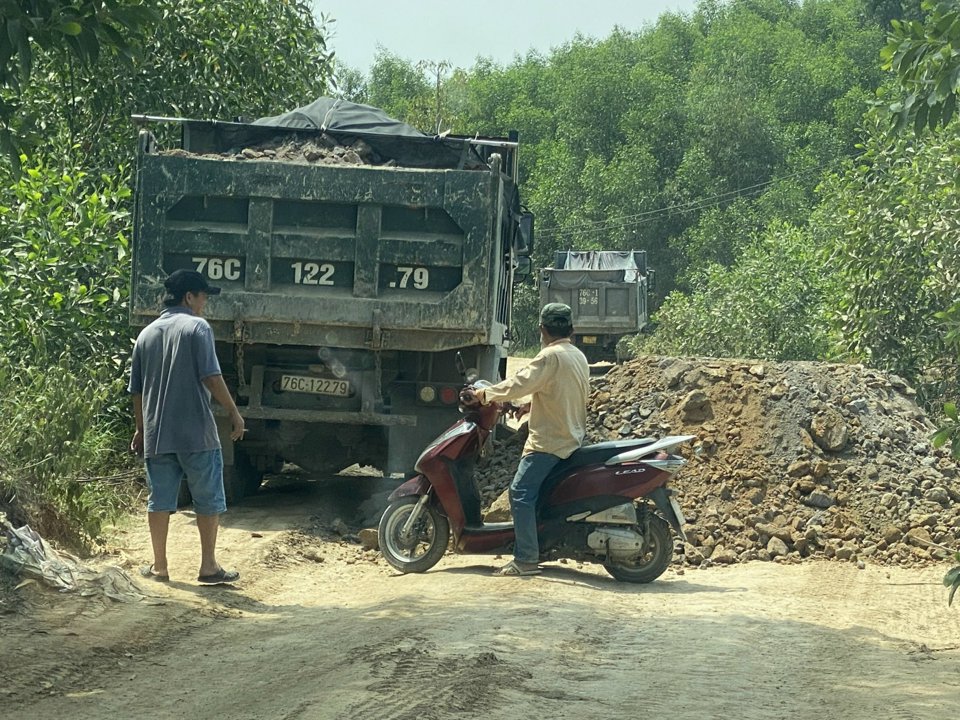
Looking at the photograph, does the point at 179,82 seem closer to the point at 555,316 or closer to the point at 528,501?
the point at 555,316

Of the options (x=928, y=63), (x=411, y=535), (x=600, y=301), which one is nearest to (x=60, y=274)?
(x=411, y=535)

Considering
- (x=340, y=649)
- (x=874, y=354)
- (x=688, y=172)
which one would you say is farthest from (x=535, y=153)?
(x=340, y=649)

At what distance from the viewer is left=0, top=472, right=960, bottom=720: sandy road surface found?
487 cm

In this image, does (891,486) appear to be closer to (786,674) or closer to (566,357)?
(566,357)

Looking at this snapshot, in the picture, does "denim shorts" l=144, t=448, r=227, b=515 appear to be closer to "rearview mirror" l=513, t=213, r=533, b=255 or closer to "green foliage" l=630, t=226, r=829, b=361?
"rearview mirror" l=513, t=213, r=533, b=255

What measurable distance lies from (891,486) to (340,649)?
16.2 feet

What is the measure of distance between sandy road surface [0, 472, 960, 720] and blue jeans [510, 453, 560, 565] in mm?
224

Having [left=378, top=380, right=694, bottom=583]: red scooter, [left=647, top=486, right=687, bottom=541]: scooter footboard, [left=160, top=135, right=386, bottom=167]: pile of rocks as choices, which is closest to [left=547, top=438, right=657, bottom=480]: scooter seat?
[left=378, top=380, right=694, bottom=583]: red scooter

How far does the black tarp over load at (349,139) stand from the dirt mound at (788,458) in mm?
2313

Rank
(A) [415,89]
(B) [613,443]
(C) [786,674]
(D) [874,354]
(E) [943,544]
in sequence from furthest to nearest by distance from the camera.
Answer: (A) [415,89]
(D) [874,354]
(E) [943,544]
(B) [613,443]
(C) [786,674]

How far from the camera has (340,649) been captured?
18.7 ft

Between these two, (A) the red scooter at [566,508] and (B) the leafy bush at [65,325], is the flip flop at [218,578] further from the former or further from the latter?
(B) the leafy bush at [65,325]

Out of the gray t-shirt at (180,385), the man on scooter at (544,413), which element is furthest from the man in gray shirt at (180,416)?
the man on scooter at (544,413)

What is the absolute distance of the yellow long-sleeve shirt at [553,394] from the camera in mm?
7504
